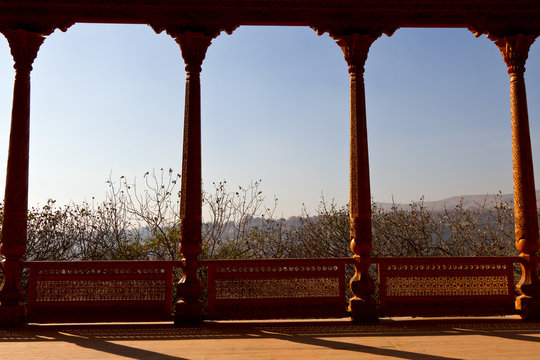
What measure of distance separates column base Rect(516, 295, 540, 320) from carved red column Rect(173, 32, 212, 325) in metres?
4.34

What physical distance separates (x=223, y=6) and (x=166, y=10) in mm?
790

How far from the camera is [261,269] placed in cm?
645

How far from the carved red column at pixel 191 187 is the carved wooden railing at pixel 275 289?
0.74 ft

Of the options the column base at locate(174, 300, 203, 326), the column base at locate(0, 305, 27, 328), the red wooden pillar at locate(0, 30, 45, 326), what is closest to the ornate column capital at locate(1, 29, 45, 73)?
the red wooden pillar at locate(0, 30, 45, 326)

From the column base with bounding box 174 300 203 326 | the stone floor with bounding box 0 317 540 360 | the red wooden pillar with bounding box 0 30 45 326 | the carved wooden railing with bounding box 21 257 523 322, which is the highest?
the red wooden pillar with bounding box 0 30 45 326

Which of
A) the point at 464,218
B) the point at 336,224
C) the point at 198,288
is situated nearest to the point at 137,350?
the point at 198,288

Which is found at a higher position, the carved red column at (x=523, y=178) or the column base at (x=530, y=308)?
the carved red column at (x=523, y=178)

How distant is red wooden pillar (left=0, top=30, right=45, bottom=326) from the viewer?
605cm

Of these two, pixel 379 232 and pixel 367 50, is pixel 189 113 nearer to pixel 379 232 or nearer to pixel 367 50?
pixel 367 50

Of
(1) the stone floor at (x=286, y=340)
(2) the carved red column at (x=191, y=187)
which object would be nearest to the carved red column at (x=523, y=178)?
(1) the stone floor at (x=286, y=340)

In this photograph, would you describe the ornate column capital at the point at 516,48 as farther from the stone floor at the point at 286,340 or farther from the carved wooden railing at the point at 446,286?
the stone floor at the point at 286,340

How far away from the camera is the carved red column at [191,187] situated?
6.23 meters

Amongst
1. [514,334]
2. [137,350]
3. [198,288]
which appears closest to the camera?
[137,350]

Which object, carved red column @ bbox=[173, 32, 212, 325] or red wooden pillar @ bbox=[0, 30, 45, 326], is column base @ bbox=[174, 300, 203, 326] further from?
red wooden pillar @ bbox=[0, 30, 45, 326]
